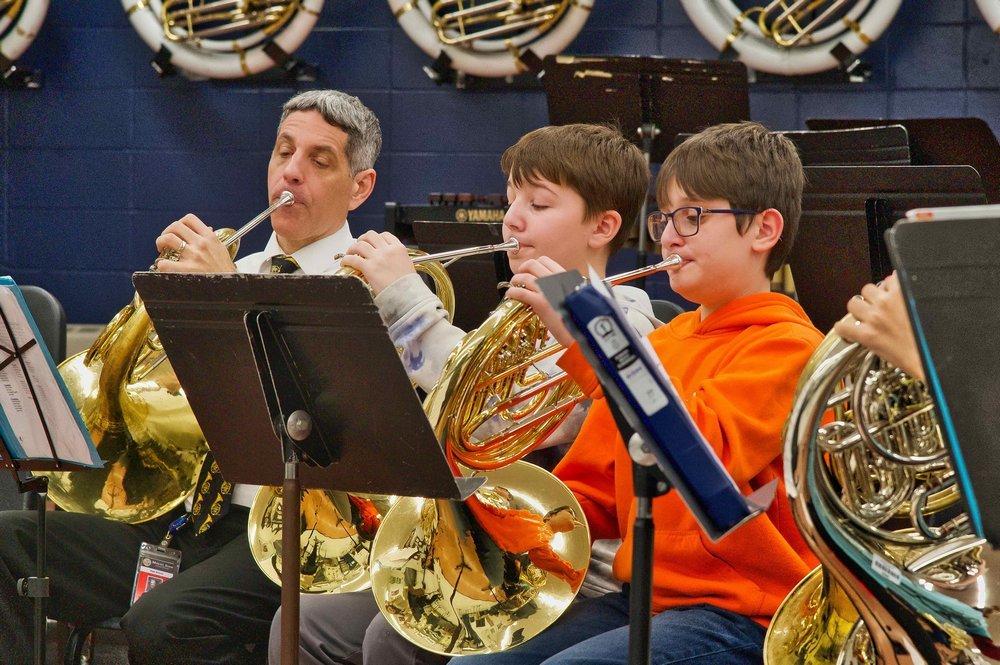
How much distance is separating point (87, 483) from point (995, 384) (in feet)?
6.51

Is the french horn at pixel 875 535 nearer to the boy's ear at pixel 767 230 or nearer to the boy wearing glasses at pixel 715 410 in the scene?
the boy wearing glasses at pixel 715 410

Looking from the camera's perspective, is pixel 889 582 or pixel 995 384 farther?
pixel 889 582

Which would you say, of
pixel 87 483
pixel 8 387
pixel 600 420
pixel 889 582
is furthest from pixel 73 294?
pixel 889 582

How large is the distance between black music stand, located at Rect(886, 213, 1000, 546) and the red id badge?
1789 millimetres

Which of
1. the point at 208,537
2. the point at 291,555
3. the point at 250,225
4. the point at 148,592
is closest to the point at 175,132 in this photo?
the point at 250,225

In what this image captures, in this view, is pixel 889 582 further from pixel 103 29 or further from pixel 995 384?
pixel 103 29

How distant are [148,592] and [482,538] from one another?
830mm

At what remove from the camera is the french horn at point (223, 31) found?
5.02 meters

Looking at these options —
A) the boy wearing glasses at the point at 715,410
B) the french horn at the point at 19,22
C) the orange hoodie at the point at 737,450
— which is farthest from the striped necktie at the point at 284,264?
the french horn at the point at 19,22

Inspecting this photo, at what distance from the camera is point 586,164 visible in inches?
93.0

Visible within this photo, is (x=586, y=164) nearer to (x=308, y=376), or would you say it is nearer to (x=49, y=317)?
(x=308, y=376)

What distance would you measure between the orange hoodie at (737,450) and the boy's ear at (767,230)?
0.09 metres

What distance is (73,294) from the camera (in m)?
5.57

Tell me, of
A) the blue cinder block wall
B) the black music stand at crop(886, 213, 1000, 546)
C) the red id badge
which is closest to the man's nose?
the red id badge
